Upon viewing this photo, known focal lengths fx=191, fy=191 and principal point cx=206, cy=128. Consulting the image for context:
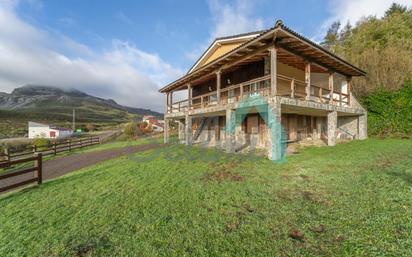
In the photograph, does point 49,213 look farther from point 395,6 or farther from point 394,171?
point 395,6

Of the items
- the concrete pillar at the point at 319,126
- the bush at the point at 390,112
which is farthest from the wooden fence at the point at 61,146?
the bush at the point at 390,112

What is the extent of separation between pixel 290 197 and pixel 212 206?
1.83 meters

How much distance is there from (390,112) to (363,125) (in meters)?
2.22

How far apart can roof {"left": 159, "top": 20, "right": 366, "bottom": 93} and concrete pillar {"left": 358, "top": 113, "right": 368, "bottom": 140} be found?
328 centimetres

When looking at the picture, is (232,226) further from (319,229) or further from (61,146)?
(61,146)

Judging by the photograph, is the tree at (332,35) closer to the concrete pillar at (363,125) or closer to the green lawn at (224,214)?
the concrete pillar at (363,125)

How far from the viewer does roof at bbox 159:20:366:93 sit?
7.89 metres

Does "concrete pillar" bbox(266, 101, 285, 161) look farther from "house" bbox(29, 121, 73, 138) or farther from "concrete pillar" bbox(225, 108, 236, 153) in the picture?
"house" bbox(29, 121, 73, 138)

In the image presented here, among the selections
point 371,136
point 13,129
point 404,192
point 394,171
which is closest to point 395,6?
point 371,136

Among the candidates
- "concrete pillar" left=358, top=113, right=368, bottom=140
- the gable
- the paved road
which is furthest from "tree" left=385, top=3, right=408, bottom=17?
the paved road

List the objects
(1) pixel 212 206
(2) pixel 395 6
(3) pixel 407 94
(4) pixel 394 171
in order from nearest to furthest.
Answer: (1) pixel 212 206 → (4) pixel 394 171 → (3) pixel 407 94 → (2) pixel 395 6

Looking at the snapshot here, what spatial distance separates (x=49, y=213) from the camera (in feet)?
15.0

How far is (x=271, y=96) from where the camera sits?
321 inches

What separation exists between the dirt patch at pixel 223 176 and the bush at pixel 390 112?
558 inches
